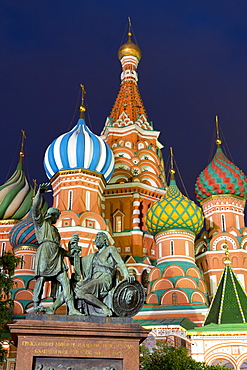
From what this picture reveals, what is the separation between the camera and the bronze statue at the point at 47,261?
8445 mm

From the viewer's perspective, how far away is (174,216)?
2450 cm

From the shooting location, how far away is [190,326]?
64.6 feet

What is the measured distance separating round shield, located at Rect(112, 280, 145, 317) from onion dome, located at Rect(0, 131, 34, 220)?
2388 cm

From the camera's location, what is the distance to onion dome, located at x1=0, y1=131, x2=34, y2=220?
31431 millimetres

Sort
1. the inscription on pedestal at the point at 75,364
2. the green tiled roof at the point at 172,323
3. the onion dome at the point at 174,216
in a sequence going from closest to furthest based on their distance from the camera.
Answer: the inscription on pedestal at the point at 75,364 → the green tiled roof at the point at 172,323 → the onion dome at the point at 174,216

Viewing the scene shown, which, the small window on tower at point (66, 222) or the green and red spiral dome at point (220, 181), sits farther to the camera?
the green and red spiral dome at point (220, 181)

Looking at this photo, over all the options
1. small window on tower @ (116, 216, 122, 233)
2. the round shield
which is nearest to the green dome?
small window on tower @ (116, 216, 122, 233)

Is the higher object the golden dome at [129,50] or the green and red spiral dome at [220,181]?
the golden dome at [129,50]

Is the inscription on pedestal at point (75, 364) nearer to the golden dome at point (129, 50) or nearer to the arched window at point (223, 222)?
the arched window at point (223, 222)

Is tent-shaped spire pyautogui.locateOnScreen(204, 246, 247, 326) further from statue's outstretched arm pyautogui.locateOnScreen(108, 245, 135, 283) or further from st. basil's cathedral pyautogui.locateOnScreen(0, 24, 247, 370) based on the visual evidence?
statue's outstretched arm pyautogui.locateOnScreen(108, 245, 135, 283)

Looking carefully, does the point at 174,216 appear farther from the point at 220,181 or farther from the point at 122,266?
the point at 122,266

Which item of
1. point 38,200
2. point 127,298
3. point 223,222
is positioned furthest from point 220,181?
point 38,200

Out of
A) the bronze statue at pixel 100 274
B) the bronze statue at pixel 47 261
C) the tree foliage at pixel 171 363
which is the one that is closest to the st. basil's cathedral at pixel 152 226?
the tree foliage at pixel 171 363

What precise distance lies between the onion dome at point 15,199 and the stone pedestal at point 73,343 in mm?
24105
